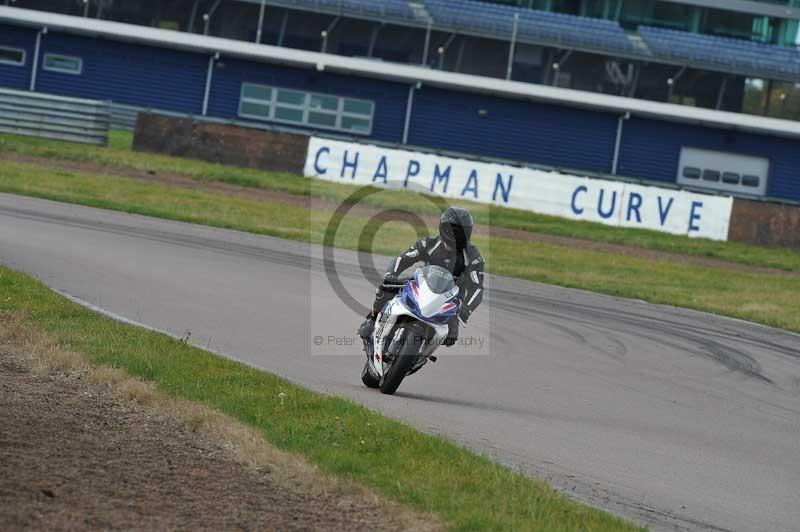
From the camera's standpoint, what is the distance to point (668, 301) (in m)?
21.3

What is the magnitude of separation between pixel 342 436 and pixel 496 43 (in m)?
37.4

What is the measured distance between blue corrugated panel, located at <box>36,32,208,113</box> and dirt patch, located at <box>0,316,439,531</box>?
1456 inches

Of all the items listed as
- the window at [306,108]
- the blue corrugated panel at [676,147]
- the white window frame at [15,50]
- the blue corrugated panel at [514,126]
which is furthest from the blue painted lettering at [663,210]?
the white window frame at [15,50]

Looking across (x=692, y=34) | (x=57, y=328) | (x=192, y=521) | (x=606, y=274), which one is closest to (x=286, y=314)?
(x=57, y=328)

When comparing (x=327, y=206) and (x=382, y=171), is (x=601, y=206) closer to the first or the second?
(x=382, y=171)

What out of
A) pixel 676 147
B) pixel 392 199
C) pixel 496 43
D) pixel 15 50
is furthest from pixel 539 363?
pixel 15 50

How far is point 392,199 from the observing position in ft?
104

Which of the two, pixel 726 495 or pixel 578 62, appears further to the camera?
pixel 578 62

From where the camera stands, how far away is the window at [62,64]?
44.8 metres

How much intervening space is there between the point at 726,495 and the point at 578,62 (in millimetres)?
37550

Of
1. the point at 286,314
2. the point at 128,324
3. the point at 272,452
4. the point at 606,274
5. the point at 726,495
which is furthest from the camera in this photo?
the point at 606,274

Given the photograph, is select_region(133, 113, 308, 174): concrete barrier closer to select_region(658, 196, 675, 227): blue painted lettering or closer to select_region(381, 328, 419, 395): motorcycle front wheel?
select_region(658, 196, 675, 227): blue painted lettering

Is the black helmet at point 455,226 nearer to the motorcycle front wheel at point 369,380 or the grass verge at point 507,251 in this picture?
the motorcycle front wheel at point 369,380

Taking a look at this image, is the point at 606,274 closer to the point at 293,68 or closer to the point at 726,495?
the point at 726,495
